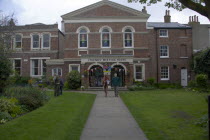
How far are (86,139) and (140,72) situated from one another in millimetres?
24159

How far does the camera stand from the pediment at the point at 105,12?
29688 millimetres

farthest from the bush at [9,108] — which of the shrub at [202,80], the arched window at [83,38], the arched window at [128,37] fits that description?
the arched window at [128,37]

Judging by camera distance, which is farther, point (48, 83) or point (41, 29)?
point (41, 29)

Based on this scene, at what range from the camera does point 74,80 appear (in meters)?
26.8

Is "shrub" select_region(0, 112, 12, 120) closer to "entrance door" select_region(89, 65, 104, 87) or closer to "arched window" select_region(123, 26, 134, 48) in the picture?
"entrance door" select_region(89, 65, 104, 87)

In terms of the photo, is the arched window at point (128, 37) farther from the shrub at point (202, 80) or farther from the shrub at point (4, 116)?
the shrub at point (4, 116)

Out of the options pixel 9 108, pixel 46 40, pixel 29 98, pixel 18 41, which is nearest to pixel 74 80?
pixel 46 40

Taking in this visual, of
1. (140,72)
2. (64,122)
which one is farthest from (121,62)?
(64,122)

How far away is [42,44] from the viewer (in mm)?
34125

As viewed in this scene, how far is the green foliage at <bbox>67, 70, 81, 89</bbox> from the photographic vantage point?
26800 millimetres

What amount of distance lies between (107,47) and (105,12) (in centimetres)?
423

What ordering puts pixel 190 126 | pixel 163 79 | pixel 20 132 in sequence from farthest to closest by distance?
1. pixel 163 79
2. pixel 190 126
3. pixel 20 132

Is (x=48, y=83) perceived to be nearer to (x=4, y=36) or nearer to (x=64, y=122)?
(x=4, y=36)

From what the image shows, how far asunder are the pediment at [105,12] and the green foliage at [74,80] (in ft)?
24.0
